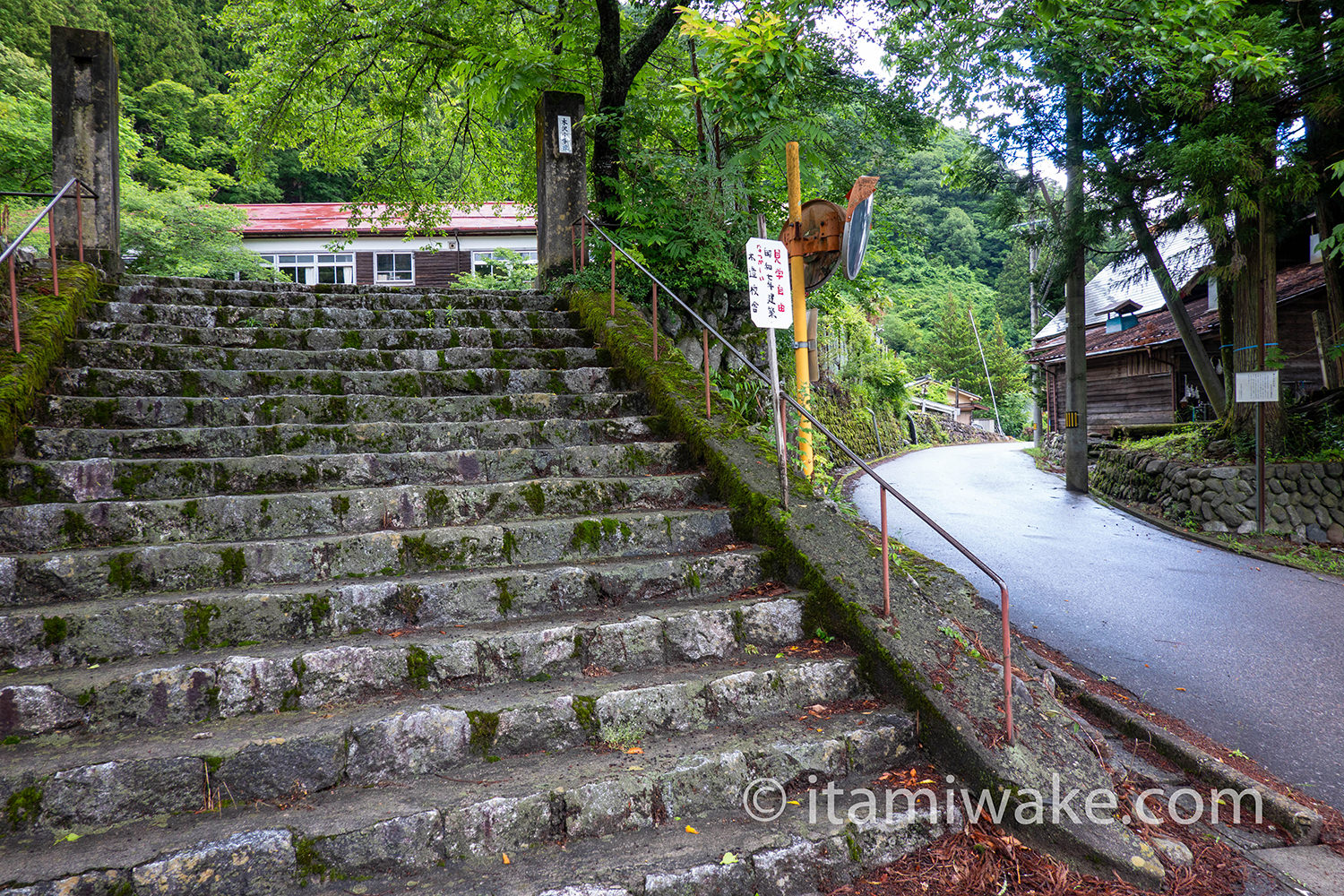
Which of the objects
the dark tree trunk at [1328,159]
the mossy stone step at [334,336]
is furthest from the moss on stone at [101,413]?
the dark tree trunk at [1328,159]

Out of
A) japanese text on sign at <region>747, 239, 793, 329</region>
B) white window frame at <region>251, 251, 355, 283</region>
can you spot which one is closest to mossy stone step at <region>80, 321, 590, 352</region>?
japanese text on sign at <region>747, 239, 793, 329</region>

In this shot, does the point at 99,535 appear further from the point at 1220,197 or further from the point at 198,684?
the point at 1220,197

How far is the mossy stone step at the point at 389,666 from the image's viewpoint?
8.57 ft

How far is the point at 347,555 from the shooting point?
3.46m

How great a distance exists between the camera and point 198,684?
2719 mm

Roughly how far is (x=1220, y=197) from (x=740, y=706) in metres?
10.7

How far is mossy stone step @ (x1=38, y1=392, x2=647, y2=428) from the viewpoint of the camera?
4.16 meters

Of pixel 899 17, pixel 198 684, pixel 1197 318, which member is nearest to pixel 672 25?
pixel 899 17

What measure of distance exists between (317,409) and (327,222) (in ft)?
67.9

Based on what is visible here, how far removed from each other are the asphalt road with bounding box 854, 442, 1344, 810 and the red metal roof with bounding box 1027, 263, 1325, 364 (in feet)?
18.6

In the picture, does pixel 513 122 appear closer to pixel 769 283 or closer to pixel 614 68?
pixel 614 68

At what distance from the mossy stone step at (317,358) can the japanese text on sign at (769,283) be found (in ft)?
6.46

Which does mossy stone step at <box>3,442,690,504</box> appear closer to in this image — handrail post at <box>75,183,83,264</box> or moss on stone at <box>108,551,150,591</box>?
moss on stone at <box>108,551,150,591</box>

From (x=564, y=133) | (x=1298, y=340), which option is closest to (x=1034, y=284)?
(x=1298, y=340)
